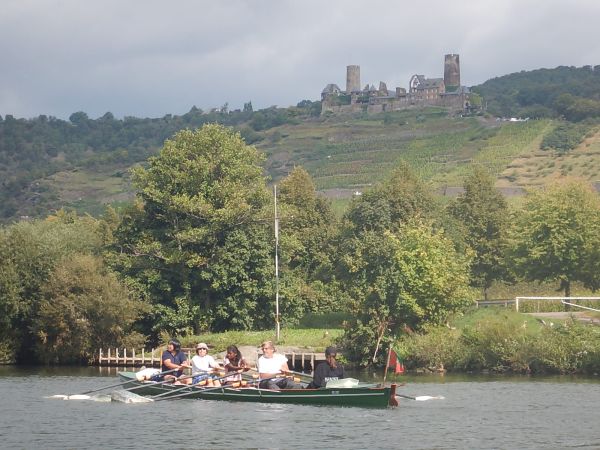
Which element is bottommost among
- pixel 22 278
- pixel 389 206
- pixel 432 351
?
pixel 432 351

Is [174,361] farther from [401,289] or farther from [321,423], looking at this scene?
[401,289]

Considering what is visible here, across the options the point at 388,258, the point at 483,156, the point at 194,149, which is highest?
the point at 483,156

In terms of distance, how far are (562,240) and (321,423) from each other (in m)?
48.7

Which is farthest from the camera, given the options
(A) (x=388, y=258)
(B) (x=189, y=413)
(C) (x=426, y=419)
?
(A) (x=388, y=258)

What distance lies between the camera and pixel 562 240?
3401 inches

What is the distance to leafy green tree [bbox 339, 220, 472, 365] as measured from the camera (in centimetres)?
Answer: 6650

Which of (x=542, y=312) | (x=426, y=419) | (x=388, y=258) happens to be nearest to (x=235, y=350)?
(x=426, y=419)

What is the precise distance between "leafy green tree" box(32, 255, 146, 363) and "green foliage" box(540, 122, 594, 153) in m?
Answer: 120

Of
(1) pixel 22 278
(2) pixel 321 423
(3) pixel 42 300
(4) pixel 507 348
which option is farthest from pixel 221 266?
(2) pixel 321 423

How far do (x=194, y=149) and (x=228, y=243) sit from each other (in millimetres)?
6657

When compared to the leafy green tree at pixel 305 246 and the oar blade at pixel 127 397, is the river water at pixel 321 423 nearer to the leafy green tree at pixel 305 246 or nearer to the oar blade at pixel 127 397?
the oar blade at pixel 127 397

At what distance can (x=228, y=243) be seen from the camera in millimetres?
76625

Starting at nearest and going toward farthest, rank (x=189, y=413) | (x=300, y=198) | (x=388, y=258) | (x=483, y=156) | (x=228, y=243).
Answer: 1. (x=189, y=413)
2. (x=388, y=258)
3. (x=228, y=243)
4. (x=300, y=198)
5. (x=483, y=156)

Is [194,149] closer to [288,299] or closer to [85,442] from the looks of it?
[288,299]
